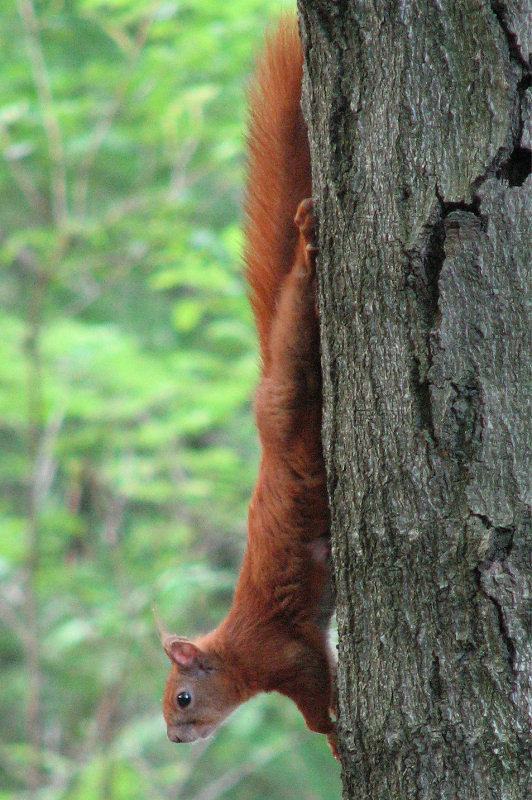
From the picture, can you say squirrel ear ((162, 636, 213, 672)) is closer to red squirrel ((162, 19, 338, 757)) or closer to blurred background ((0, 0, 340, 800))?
red squirrel ((162, 19, 338, 757))

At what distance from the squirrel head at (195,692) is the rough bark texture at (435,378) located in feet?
4.43

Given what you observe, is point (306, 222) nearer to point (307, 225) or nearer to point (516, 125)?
point (307, 225)

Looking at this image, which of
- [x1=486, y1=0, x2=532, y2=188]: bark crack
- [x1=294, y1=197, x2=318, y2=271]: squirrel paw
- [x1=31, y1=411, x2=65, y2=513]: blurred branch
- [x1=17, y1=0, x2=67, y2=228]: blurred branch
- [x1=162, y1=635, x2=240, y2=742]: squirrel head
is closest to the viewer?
[x1=486, y1=0, x2=532, y2=188]: bark crack

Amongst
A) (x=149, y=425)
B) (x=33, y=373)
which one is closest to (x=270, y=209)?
(x=33, y=373)

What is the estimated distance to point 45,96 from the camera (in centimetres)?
429

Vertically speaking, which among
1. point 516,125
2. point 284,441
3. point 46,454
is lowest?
point 284,441

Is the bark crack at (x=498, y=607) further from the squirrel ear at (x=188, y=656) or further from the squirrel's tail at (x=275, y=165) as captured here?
the squirrel ear at (x=188, y=656)

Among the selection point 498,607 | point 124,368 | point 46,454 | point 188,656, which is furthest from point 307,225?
point 46,454

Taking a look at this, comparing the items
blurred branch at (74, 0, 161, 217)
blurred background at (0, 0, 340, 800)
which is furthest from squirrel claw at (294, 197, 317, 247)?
blurred branch at (74, 0, 161, 217)

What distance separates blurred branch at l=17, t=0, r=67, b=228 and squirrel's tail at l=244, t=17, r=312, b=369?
94.3 inches

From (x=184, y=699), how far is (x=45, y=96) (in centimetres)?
282

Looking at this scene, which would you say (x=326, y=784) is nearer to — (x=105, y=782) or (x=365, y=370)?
(x=105, y=782)

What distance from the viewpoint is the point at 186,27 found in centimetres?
441

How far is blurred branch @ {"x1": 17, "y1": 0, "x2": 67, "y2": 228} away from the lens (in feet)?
14.1
